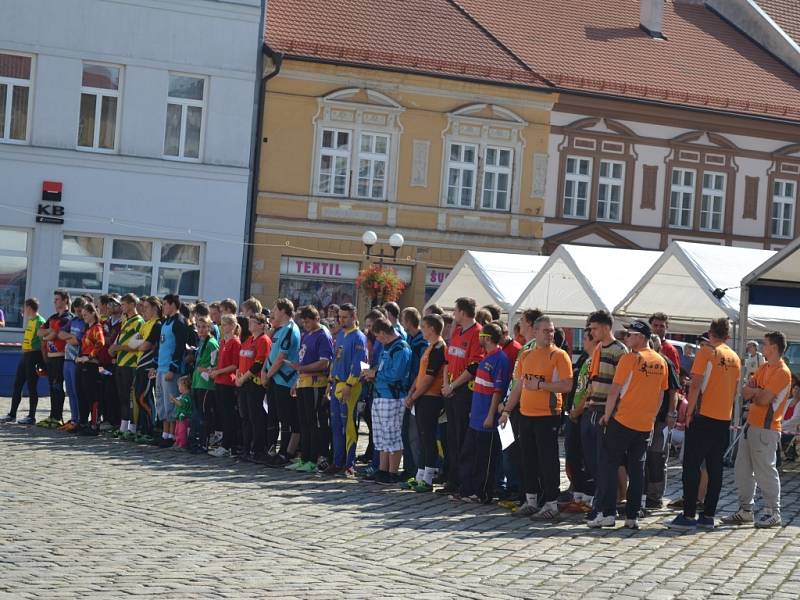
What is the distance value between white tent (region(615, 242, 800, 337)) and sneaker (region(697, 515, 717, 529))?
22.8 feet

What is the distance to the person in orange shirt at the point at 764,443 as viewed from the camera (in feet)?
40.9

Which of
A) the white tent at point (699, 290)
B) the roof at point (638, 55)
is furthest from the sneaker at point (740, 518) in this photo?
the roof at point (638, 55)

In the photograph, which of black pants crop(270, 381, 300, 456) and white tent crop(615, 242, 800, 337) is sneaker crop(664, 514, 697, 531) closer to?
black pants crop(270, 381, 300, 456)

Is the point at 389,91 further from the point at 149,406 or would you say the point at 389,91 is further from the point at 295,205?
the point at 149,406

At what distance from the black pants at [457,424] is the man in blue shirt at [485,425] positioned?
0.31 metres

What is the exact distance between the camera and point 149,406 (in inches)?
695

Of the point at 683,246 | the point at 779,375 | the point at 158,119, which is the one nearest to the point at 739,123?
the point at 158,119

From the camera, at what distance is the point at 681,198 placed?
38031 millimetres

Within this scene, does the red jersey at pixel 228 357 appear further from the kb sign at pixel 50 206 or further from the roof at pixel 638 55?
the roof at pixel 638 55

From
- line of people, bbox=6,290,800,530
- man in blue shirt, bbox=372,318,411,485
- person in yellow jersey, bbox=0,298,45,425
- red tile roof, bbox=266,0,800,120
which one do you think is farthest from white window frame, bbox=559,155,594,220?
man in blue shirt, bbox=372,318,411,485

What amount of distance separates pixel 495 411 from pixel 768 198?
27444 millimetres

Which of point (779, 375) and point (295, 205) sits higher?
point (295, 205)

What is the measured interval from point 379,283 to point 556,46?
425 inches

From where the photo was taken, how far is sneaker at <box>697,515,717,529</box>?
12180mm
